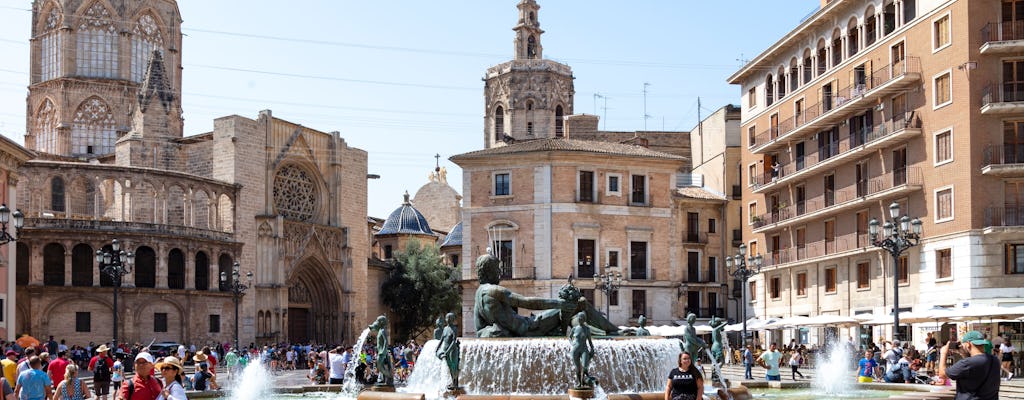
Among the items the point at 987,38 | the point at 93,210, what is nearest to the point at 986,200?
the point at 987,38

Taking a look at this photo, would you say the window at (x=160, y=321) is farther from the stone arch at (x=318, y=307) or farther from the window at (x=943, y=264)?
the window at (x=943, y=264)

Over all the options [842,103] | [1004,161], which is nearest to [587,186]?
[842,103]

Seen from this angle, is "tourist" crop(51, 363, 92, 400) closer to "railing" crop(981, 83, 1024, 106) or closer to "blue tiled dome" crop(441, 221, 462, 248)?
"railing" crop(981, 83, 1024, 106)

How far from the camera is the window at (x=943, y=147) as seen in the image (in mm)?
35906

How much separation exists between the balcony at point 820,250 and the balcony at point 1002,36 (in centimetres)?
814

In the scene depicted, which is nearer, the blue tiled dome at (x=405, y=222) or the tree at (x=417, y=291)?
the tree at (x=417, y=291)

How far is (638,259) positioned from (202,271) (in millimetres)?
19667

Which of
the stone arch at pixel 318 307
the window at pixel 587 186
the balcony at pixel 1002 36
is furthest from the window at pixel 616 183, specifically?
the balcony at pixel 1002 36

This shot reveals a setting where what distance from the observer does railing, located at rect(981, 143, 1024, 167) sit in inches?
1368

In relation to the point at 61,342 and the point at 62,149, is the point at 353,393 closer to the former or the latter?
the point at 61,342

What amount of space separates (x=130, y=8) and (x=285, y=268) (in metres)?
21.8

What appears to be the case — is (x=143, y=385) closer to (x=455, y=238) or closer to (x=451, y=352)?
(x=451, y=352)

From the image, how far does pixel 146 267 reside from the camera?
2148 inches

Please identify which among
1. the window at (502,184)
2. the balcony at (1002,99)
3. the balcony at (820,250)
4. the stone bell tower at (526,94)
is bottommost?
the balcony at (820,250)
